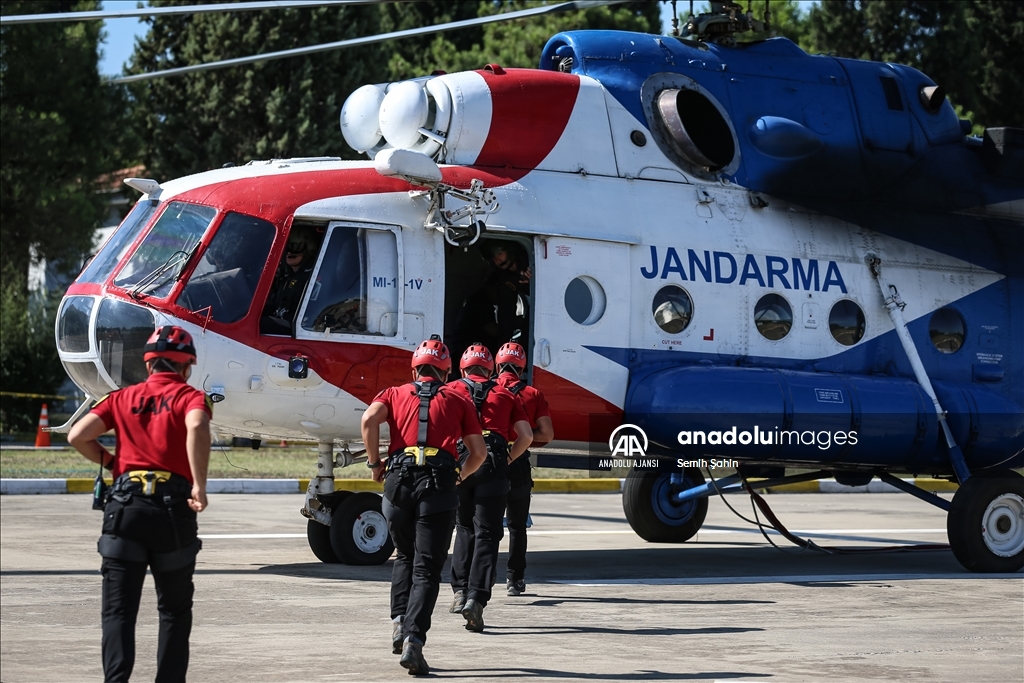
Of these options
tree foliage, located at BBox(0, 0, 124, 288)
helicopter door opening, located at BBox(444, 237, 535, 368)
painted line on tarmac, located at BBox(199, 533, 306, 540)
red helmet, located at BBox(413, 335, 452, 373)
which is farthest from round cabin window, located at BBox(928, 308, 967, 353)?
tree foliage, located at BBox(0, 0, 124, 288)

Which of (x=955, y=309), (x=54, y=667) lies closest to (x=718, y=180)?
(x=955, y=309)

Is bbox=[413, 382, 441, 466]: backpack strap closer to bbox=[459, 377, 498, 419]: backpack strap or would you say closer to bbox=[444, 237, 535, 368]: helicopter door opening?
bbox=[459, 377, 498, 419]: backpack strap

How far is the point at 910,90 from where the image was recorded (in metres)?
13.9

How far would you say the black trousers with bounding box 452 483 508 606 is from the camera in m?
9.22

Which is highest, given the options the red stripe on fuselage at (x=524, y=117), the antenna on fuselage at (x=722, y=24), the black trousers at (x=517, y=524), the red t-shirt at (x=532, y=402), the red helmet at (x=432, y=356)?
the antenna on fuselage at (x=722, y=24)

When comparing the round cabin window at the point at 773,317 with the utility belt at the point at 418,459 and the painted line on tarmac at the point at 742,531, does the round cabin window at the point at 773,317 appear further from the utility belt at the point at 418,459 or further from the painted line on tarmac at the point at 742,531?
the utility belt at the point at 418,459

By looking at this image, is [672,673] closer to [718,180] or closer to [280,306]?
[280,306]

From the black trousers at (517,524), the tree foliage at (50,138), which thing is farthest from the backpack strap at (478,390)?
the tree foliage at (50,138)

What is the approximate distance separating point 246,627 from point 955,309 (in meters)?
8.21

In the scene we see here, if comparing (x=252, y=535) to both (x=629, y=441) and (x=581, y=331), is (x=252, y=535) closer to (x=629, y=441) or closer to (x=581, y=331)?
(x=629, y=441)

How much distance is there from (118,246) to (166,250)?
0.56 meters

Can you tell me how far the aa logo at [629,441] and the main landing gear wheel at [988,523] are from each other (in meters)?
3.05

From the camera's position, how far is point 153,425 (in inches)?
248

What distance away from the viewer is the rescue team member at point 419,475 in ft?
25.8
